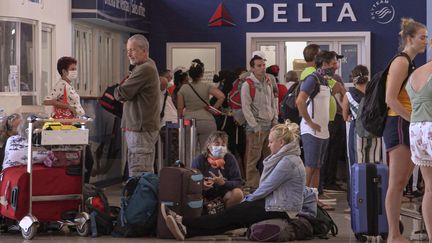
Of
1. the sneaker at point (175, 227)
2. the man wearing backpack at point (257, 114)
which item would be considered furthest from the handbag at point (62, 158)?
the man wearing backpack at point (257, 114)

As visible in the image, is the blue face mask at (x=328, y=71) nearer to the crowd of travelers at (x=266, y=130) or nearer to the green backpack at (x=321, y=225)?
the crowd of travelers at (x=266, y=130)

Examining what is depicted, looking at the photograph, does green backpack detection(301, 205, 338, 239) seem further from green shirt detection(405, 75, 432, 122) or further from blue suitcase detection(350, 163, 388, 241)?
green shirt detection(405, 75, 432, 122)

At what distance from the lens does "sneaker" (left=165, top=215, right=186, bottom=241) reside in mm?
8789

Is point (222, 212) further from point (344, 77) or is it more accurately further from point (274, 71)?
point (344, 77)

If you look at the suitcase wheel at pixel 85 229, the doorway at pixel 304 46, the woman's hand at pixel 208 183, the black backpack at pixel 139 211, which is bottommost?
the suitcase wheel at pixel 85 229

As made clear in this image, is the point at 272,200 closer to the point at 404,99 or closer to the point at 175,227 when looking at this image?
the point at 175,227

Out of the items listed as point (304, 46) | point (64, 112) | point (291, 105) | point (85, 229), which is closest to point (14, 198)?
point (85, 229)

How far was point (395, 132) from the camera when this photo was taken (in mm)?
7852

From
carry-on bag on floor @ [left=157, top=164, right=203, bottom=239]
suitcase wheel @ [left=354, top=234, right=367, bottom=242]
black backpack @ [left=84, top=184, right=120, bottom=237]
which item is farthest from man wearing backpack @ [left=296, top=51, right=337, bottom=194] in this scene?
black backpack @ [left=84, top=184, right=120, bottom=237]

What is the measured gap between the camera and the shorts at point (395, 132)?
7.78 metres

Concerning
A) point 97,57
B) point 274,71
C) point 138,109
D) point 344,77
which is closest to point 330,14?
point 344,77

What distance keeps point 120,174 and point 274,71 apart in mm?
2730

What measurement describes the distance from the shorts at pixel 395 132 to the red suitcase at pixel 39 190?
299 cm

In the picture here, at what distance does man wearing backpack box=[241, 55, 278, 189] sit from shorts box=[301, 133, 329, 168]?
8.68 ft
